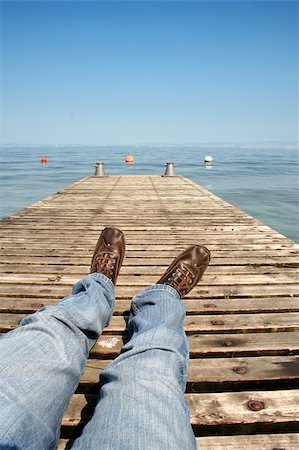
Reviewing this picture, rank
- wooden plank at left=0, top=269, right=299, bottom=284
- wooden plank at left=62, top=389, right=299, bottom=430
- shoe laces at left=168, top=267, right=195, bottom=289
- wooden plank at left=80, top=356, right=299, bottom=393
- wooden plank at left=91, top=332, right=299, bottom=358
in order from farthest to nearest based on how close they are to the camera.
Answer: wooden plank at left=0, top=269, right=299, bottom=284 < shoe laces at left=168, top=267, right=195, bottom=289 < wooden plank at left=91, top=332, right=299, bottom=358 < wooden plank at left=80, top=356, right=299, bottom=393 < wooden plank at left=62, top=389, right=299, bottom=430

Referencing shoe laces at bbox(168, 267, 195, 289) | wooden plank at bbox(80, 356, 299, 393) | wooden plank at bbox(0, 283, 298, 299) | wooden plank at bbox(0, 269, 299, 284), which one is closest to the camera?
wooden plank at bbox(80, 356, 299, 393)

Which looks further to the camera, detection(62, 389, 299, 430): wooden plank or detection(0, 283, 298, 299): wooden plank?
detection(0, 283, 298, 299): wooden plank

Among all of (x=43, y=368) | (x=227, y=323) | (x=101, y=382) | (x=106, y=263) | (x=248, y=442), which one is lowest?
(x=248, y=442)

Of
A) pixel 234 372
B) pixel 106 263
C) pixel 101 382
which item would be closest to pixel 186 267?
pixel 106 263

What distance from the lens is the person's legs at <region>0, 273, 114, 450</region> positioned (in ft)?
3.53

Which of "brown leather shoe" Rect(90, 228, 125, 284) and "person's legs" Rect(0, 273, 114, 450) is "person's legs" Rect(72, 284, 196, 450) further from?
"brown leather shoe" Rect(90, 228, 125, 284)

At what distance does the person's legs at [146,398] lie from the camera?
3.48 ft

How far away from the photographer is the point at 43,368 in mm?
1327

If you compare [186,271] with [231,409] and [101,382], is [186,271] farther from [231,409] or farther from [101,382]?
[101,382]

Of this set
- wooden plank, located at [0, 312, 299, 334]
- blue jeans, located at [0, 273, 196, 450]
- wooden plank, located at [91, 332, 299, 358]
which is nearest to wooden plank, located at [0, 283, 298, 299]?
wooden plank, located at [0, 312, 299, 334]

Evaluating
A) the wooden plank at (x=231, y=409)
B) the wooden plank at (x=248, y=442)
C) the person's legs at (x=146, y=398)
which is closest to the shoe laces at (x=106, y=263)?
the person's legs at (x=146, y=398)

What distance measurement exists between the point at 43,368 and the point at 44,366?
1 cm

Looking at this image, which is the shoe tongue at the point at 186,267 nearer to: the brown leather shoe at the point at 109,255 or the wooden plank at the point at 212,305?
the wooden plank at the point at 212,305

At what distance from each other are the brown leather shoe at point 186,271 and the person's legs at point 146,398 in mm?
715
